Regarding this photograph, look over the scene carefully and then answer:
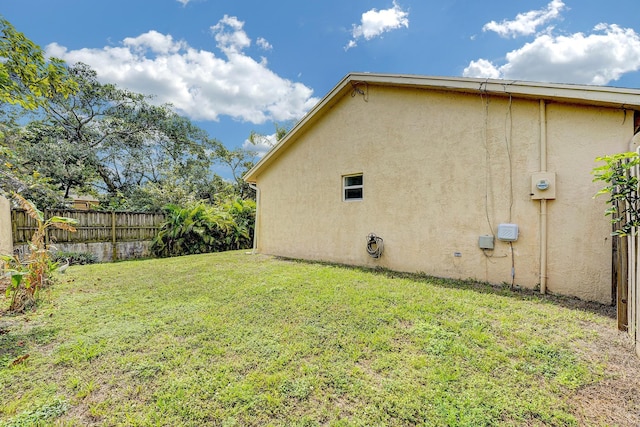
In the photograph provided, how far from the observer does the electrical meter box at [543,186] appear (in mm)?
4949

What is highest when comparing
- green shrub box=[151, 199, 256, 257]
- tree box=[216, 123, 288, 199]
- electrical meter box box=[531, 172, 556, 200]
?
tree box=[216, 123, 288, 199]

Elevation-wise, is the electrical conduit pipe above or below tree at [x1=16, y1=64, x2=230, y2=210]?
below

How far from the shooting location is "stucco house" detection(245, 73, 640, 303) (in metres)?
4.71

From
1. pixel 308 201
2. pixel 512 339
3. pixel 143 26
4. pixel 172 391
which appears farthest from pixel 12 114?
pixel 512 339

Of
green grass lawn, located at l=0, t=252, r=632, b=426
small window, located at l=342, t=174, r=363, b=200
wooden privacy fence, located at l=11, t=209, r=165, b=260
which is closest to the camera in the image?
green grass lawn, located at l=0, t=252, r=632, b=426

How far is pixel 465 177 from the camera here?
19.6ft

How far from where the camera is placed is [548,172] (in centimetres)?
500

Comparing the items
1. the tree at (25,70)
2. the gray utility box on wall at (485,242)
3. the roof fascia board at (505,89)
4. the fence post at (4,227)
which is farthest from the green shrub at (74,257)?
the gray utility box on wall at (485,242)

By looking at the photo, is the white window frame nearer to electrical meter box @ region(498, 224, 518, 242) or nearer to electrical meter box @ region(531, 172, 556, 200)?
electrical meter box @ region(498, 224, 518, 242)

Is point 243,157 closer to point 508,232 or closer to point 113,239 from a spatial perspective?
point 113,239

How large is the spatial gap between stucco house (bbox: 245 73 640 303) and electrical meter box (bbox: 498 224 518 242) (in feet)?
0.06

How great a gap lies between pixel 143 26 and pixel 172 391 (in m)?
14.4

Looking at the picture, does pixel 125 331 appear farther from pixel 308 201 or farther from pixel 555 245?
pixel 555 245

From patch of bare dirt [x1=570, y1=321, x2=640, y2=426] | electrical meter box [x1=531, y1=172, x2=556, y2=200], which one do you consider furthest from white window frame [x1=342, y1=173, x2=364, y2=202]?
patch of bare dirt [x1=570, y1=321, x2=640, y2=426]
